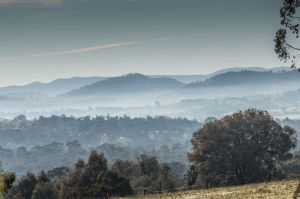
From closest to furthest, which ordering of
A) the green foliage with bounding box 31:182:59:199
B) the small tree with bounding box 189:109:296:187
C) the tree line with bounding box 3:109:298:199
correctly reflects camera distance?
the tree line with bounding box 3:109:298:199 < the small tree with bounding box 189:109:296:187 < the green foliage with bounding box 31:182:59:199

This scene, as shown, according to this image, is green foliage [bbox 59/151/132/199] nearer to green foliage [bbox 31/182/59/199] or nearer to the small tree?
green foliage [bbox 31/182/59/199]

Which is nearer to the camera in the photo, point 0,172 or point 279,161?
point 0,172

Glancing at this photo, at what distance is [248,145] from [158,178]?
37.3 m

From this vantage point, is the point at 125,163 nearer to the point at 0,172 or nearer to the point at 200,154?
the point at 200,154

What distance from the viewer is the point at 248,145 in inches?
4402

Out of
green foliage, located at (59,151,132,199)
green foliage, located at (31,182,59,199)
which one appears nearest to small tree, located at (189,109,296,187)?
green foliage, located at (59,151,132,199)

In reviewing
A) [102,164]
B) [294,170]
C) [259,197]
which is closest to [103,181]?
[102,164]

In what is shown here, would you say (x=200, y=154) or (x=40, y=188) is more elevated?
(x=200, y=154)

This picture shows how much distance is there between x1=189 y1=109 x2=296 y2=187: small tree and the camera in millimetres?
108312

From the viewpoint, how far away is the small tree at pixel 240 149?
108 m

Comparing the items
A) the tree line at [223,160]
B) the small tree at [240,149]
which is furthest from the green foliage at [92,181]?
the small tree at [240,149]

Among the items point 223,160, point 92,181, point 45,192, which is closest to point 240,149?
point 223,160

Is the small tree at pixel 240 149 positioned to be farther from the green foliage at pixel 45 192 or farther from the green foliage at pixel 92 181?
the green foliage at pixel 45 192

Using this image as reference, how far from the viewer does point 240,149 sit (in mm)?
110688
